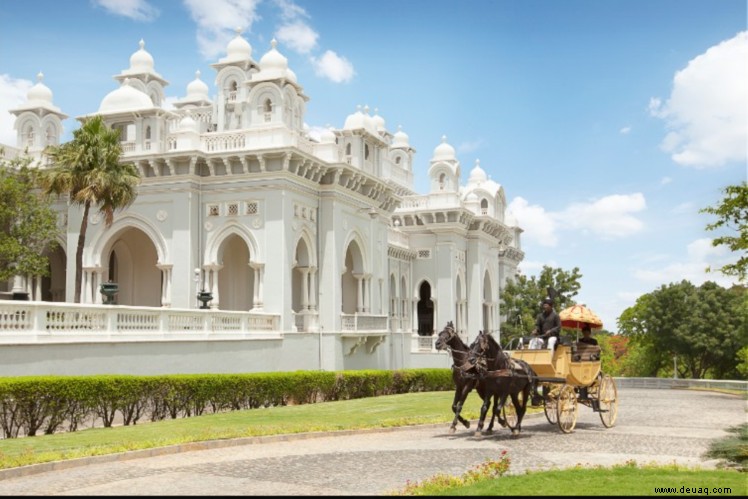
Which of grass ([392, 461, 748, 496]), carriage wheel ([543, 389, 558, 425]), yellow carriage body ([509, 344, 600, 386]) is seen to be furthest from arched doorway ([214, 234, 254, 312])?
grass ([392, 461, 748, 496])

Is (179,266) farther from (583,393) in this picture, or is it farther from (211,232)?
(583,393)

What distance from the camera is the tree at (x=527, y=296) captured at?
59153mm

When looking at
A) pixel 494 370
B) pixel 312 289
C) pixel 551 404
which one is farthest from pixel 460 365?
pixel 312 289

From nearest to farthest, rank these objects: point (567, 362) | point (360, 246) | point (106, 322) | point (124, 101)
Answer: point (567, 362) < point (106, 322) < point (124, 101) < point (360, 246)

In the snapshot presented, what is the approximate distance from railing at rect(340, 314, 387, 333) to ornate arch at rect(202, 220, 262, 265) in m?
4.82

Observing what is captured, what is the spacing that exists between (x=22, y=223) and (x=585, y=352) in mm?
22811

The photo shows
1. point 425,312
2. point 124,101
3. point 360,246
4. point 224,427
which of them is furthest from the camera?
point 425,312

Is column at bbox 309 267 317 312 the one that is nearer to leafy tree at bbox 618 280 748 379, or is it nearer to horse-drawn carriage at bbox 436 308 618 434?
horse-drawn carriage at bbox 436 308 618 434

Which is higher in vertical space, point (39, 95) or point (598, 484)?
point (39, 95)

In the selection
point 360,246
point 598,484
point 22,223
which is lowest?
point 598,484

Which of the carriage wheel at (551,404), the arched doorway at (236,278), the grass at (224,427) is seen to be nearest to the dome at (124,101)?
the arched doorway at (236,278)

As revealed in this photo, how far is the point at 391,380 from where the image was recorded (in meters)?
34.9

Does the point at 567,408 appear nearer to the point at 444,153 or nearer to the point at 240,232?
the point at 240,232

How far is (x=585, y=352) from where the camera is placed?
1811 centimetres
